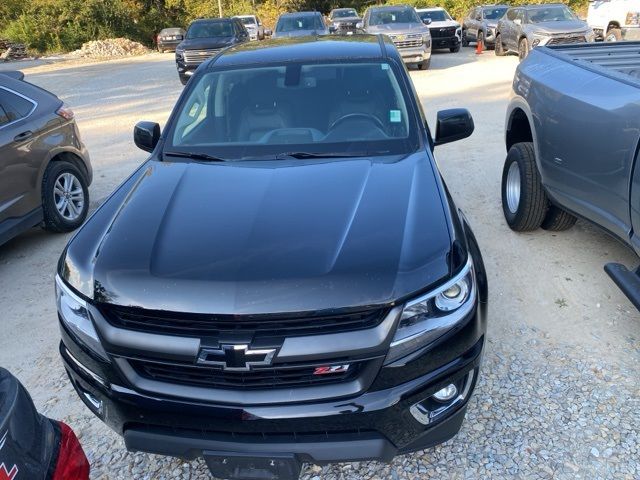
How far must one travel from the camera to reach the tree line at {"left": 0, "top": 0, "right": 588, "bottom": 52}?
34062mm

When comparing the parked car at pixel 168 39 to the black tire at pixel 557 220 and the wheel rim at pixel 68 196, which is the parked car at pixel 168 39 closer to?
the wheel rim at pixel 68 196

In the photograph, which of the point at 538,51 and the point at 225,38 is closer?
the point at 538,51

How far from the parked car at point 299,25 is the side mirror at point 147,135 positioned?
1401 centimetres

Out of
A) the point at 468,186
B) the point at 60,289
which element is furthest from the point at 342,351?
the point at 468,186

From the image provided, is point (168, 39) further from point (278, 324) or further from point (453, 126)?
point (278, 324)

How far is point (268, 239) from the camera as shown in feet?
7.55

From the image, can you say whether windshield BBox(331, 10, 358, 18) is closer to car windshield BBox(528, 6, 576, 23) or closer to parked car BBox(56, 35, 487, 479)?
car windshield BBox(528, 6, 576, 23)

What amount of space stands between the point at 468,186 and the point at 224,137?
336cm

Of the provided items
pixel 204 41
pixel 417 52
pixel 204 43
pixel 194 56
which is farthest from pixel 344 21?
pixel 194 56

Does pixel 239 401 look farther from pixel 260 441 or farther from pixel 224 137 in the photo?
pixel 224 137

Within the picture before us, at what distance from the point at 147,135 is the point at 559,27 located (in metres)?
14.7

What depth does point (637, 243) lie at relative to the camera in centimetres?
312

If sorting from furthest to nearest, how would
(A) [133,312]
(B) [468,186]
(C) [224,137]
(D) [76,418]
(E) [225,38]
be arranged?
(E) [225,38]
(B) [468,186]
(C) [224,137]
(D) [76,418]
(A) [133,312]

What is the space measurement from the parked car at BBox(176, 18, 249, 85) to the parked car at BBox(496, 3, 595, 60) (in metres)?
7.75
